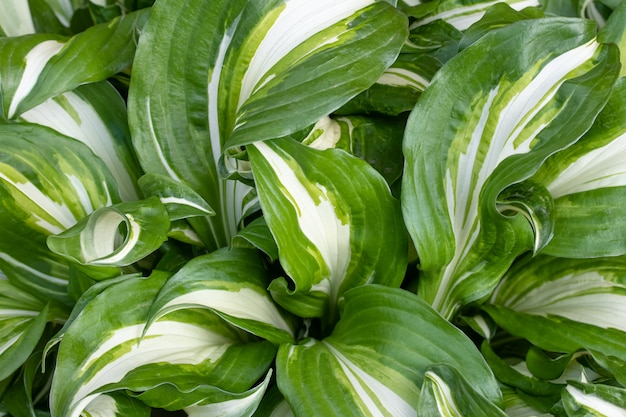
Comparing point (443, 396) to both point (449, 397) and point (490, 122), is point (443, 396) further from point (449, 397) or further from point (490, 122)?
point (490, 122)

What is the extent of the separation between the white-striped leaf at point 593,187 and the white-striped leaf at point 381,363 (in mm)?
161

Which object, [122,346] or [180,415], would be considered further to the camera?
[180,415]

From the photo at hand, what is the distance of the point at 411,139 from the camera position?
613mm

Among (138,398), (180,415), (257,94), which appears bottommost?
(180,415)

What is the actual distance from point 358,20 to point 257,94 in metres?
0.13

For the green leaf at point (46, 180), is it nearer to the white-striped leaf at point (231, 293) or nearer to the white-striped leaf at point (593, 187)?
the white-striped leaf at point (231, 293)

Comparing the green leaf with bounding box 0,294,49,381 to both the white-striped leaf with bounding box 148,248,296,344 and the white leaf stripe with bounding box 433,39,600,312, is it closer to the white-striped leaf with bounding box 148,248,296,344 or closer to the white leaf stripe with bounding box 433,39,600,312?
the white-striped leaf with bounding box 148,248,296,344

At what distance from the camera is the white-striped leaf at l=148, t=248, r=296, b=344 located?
22.8 inches

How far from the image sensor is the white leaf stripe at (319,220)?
0.60 m

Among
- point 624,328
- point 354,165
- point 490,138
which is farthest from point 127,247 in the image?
point 624,328

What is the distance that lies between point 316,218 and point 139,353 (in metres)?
0.20

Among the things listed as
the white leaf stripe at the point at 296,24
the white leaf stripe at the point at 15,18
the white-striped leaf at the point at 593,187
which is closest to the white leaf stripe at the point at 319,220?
the white leaf stripe at the point at 296,24

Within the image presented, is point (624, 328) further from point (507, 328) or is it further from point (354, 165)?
point (354, 165)

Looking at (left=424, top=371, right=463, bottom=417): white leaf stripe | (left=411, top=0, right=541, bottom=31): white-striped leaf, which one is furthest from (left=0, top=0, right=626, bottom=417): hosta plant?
(left=411, top=0, right=541, bottom=31): white-striped leaf
